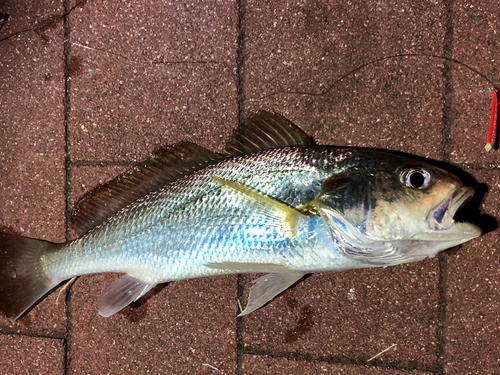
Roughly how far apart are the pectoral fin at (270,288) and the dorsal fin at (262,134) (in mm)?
782

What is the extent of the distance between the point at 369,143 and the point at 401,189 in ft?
1.95

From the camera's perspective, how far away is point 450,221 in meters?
1.79

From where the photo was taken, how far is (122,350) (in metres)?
2.61

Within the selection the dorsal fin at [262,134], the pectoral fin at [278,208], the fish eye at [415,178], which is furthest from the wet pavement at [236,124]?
the pectoral fin at [278,208]

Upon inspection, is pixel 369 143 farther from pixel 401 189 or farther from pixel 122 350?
pixel 122 350

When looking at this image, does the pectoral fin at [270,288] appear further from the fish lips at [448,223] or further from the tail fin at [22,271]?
the tail fin at [22,271]

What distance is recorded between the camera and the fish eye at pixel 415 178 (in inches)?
72.6

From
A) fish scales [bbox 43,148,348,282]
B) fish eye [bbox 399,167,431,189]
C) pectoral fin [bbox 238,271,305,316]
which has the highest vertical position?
fish eye [bbox 399,167,431,189]

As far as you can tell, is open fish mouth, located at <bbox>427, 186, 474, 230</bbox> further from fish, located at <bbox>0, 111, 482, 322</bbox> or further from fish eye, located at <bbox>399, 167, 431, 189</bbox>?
fish eye, located at <bbox>399, 167, 431, 189</bbox>

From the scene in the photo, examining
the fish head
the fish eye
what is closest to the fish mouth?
the fish head

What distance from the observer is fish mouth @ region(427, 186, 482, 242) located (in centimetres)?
179

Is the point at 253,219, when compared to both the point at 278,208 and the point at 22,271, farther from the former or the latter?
the point at 22,271

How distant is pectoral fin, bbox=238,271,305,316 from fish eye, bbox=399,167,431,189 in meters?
0.78

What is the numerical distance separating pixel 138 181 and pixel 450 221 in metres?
1.82
